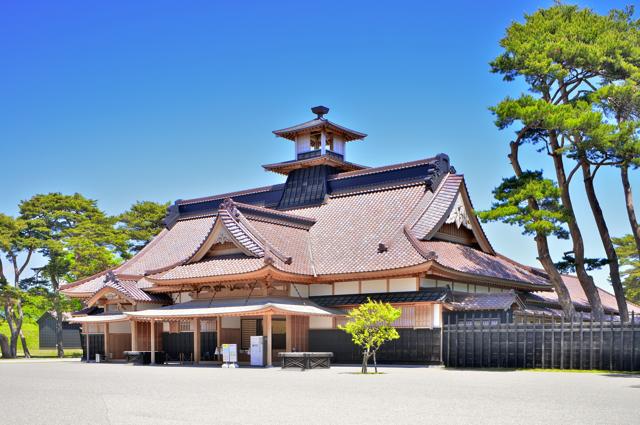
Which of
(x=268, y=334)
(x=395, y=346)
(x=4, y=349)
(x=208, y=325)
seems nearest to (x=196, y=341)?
(x=208, y=325)

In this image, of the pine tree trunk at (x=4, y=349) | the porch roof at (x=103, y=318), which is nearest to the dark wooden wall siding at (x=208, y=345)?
the porch roof at (x=103, y=318)

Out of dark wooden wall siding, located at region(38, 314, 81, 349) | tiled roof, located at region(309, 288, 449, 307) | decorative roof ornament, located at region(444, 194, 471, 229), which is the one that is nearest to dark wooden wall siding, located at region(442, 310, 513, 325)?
tiled roof, located at region(309, 288, 449, 307)

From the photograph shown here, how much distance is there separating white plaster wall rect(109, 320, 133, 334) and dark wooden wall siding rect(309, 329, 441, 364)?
39.0 ft

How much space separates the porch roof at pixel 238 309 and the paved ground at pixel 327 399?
6.36 metres

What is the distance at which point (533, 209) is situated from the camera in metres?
29.6

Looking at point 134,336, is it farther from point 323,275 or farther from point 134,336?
point 323,275

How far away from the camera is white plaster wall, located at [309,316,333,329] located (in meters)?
32.8

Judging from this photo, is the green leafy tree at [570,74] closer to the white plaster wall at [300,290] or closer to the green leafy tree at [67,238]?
the white plaster wall at [300,290]

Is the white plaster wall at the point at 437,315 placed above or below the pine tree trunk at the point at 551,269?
below

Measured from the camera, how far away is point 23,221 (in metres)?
50.5

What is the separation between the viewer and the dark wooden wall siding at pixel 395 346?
30.0 m

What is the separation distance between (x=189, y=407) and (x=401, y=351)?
17101 millimetres

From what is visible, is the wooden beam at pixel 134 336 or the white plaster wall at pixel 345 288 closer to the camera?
the white plaster wall at pixel 345 288

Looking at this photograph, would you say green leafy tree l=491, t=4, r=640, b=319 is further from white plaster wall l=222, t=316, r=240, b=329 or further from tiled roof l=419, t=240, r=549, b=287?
white plaster wall l=222, t=316, r=240, b=329
